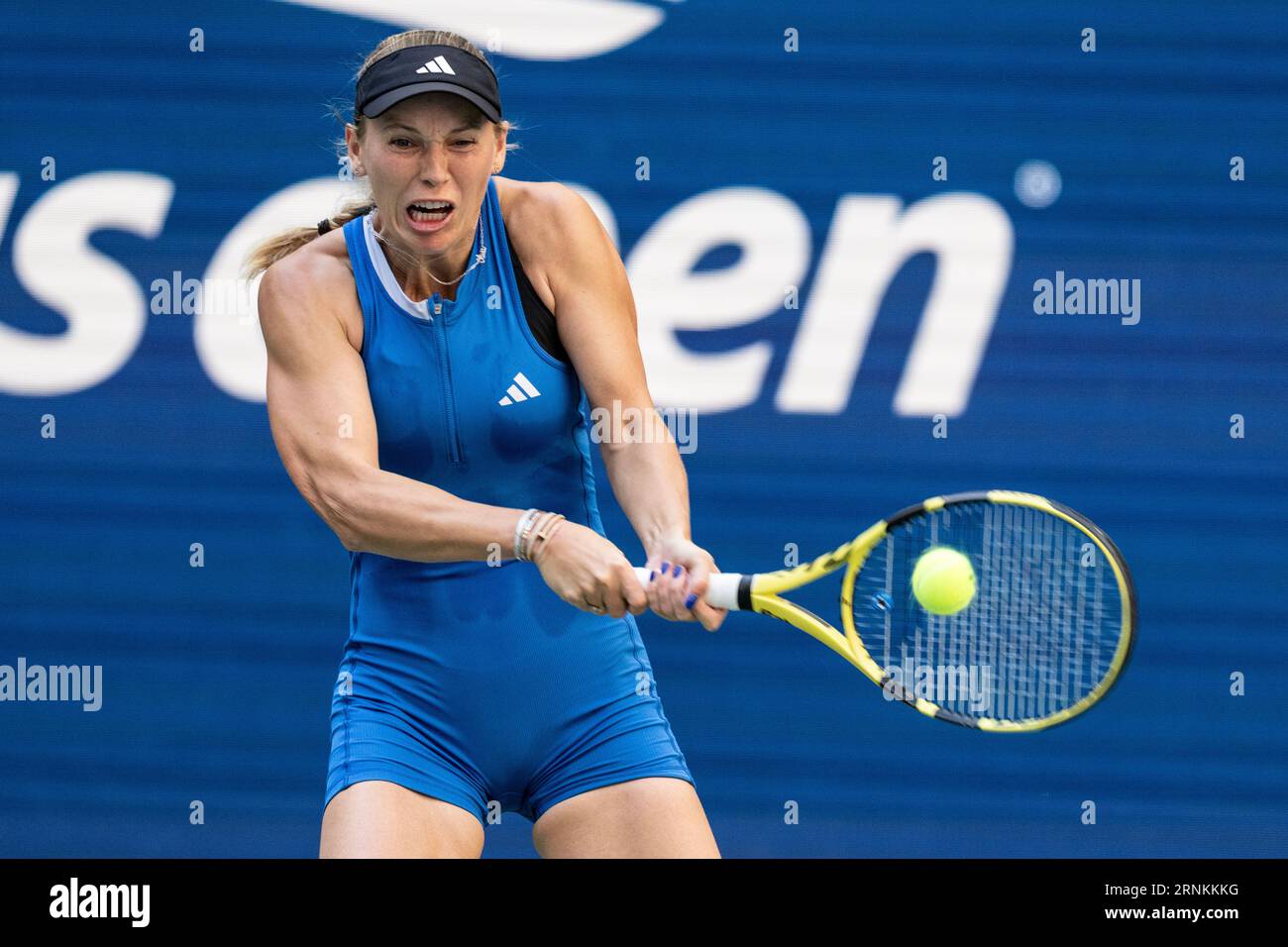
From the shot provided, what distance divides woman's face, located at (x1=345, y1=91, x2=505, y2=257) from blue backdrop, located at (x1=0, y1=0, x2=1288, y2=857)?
79.2 inches

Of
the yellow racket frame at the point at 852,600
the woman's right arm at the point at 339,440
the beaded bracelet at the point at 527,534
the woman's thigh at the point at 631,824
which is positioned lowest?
the woman's thigh at the point at 631,824

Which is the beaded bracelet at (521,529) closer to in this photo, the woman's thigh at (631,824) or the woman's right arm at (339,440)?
the woman's right arm at (339,440)

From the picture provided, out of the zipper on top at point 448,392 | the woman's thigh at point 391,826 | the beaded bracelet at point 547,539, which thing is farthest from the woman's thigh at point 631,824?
the zipper on top at point 448,392

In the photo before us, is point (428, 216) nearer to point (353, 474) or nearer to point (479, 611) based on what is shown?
point (353, 474)

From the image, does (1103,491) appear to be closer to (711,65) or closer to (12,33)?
(711,65)

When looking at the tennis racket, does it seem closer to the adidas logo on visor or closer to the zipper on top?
the zipper on top

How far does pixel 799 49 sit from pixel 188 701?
2.69 m

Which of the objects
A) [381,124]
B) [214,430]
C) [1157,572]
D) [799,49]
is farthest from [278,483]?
[1157,572]

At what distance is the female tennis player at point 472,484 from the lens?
8.50 feet

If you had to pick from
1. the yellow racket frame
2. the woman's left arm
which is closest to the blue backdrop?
the woman's left arm

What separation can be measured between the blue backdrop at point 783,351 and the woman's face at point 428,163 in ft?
6.60

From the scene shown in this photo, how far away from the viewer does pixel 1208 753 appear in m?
4.68

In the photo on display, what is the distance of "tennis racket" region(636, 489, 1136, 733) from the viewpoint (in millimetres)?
2605

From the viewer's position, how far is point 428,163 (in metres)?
2.58
